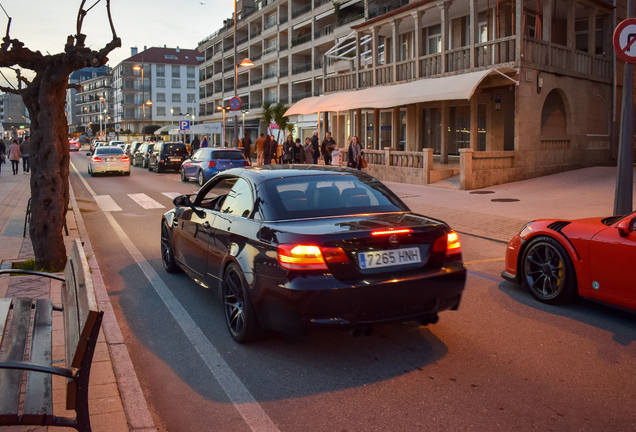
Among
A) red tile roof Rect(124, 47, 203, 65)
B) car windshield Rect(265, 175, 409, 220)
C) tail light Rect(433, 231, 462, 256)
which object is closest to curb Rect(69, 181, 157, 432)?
car windshield Rect(265, 175, 409, 220)

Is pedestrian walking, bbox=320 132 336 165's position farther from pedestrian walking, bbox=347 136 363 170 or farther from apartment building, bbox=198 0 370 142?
apartment building, bbox=198 0 370 142

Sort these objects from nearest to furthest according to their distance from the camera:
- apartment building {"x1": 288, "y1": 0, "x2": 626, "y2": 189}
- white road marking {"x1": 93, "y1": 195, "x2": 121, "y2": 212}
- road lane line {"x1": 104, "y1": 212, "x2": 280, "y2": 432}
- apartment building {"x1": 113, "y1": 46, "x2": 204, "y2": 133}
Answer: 1. road lane line {"x1": 104, "y1": 212, "x2": 280, "y2": 432}
2. white road marking {"x1": 93, "y1": 195, "x2": 121, "y2": 212}
3. apartment building {"x1": 288, "y1": 0, "x2": 626, "y2": 189}
4. apartment building {"x1": 113, "y1": 46, "x2": 204, "y2": 133}

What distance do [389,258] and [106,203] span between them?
1399cm

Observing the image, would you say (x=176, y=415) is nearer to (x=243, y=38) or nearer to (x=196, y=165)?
(x=196, y=165)

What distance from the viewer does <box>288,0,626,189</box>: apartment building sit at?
20.4 metres

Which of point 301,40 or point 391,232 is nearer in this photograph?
point 391,232

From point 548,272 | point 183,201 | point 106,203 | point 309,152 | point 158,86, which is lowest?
point 548,272

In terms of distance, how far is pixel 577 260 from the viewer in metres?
5.85

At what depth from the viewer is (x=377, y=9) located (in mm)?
39844

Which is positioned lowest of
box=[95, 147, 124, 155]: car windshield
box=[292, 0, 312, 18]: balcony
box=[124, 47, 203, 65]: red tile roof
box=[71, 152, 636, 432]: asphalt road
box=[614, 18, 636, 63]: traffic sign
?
box=[71, 152, 636, 432]: asphalt road

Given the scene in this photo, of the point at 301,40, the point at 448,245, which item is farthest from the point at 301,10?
the point at 448,245

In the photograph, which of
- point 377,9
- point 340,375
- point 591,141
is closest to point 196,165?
point 591,141

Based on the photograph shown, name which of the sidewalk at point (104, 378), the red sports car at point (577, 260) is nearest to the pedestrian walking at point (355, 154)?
the sidewalk at point (104, 378)

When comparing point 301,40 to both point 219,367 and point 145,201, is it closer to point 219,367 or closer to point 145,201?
point 145,201
